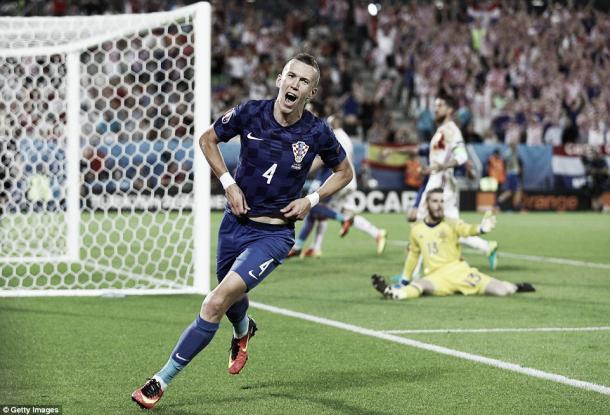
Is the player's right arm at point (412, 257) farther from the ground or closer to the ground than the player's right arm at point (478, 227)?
closer to the ground

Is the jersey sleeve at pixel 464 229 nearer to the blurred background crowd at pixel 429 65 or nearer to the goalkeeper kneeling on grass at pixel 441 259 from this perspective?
the goalkeeper kneeling on grass at pixel 441 259

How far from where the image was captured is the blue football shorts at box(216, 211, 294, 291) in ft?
19.4

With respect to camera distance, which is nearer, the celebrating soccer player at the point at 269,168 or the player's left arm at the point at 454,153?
the celebrating soccer player at the point at 269,168

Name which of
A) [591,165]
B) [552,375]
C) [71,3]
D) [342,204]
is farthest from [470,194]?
[552,375]

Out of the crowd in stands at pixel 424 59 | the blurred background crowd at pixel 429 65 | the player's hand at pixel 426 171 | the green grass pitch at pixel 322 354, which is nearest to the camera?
the green grass pitch at pixel 322 354

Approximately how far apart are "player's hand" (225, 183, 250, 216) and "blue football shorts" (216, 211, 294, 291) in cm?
17

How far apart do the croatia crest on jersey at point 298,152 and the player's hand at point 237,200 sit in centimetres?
34

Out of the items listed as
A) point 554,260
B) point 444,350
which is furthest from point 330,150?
point 554,260

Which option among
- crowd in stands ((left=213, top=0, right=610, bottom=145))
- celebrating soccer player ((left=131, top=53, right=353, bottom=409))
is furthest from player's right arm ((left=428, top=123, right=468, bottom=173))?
crowd in stands ((left=213, top=0, right=610, bottom=145))

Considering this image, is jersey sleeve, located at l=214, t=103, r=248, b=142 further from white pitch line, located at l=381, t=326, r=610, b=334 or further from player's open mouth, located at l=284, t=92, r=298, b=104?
white pitch line, located at l=381, t=326, r=610, b=334

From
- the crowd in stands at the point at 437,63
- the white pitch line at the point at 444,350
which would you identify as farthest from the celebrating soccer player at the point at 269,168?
the crowd in stands at the point at 437,63

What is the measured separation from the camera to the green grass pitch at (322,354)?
5.88 meters

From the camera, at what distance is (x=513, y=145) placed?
97.8 ft

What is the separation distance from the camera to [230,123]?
6.13 m
